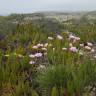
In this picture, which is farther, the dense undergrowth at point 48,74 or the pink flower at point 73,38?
the pink flower at point 73,38

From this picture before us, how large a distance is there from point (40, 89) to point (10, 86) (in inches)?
19.6

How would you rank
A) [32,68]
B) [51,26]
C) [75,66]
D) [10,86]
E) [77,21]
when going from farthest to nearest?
1. [77,21]
2. [51,26]
3. [32,68]
4. [75,66]
5. [10,86]

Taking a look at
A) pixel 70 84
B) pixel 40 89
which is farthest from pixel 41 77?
pixel 70 84

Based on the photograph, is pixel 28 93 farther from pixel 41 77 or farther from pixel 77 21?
pixel 77 21

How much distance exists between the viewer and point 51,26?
46.7 ft

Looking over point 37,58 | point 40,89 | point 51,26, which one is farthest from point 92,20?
point 40,89

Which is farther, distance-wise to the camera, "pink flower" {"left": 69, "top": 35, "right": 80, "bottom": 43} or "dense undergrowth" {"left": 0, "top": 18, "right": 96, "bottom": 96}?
"pink flower" {"left": 69, "top": 35, "right": 80, "bottom": 43}

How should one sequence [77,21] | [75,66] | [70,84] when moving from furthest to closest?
[77,21] < [75,66] < [70,84]

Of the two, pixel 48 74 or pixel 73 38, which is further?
pixel 73 38

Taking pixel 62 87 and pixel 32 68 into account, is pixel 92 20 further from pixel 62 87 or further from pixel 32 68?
pixel 62 87

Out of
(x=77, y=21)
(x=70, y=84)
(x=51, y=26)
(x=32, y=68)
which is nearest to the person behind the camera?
(x=70, y=84)

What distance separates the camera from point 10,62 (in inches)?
296

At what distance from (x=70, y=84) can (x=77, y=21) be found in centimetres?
1295

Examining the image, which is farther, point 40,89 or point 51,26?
point 51,26
